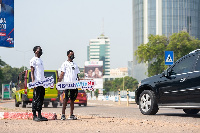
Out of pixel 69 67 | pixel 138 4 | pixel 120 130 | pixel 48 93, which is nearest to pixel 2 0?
pixel 48 93

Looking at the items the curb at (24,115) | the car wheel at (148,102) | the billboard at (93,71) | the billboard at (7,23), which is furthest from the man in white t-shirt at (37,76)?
the billboard at (93,71)

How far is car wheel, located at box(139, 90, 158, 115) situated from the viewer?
13.6 meters

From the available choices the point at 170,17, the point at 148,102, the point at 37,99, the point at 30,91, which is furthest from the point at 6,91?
the point at 170,17

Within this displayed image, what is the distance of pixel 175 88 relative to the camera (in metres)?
13.0

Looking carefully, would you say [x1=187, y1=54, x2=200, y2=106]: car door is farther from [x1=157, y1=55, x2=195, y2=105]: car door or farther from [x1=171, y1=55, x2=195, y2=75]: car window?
[x1=171, y1=55, x2=195, y2=75]: car window

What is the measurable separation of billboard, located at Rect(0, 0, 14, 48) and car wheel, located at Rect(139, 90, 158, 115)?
39.9 ft

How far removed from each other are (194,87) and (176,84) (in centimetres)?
68

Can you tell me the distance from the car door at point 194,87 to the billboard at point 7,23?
13.9m

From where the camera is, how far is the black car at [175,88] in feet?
41.0


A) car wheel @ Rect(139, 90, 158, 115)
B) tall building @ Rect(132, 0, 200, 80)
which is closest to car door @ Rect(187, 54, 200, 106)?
car wheel @ Rect(139, 90, 158, 115)

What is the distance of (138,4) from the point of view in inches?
5920

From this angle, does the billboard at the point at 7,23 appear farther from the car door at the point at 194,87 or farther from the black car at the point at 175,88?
the car door at the point at 194,87

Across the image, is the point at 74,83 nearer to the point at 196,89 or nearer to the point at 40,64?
the point at 40,64

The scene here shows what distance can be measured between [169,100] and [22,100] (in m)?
14.7
